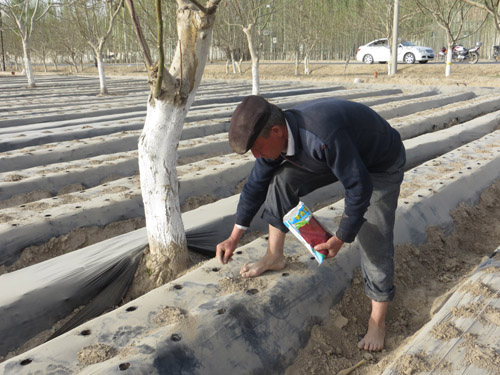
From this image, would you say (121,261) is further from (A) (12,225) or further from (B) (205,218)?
(A) (12,225)

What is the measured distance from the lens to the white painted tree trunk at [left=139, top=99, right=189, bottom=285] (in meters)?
2.52

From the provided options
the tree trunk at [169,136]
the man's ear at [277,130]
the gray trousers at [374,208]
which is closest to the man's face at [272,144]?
the man's ear at [277,130]

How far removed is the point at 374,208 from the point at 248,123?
0.83 metres

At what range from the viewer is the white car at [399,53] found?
21406 millimetres

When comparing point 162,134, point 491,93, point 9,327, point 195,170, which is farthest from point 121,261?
point 491,93

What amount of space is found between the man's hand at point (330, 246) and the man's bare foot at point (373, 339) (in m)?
0.59

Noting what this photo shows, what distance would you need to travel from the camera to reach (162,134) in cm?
253

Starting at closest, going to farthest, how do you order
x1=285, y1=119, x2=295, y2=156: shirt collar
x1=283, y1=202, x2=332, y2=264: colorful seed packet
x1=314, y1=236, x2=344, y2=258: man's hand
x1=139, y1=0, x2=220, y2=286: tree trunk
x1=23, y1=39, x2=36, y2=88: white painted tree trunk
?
Answer: x1=285, y1=119, x2=295, y2=156: shirt collar < x1=314, y1=236, x2=344, y2=258: man's hand < x1=283, y1=202, x2=332, y2=264: colorful seed packet < x1=139, y1=0, x2=220, y2=286: tree trunk < x1=23, y1=39, x2=36, y2=88: white painted tree trunk

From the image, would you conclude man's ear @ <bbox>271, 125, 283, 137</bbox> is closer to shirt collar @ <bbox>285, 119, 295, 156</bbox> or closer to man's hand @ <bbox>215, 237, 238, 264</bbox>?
shirt collar @ <bbox>285, 119, 295, 156</bbox>

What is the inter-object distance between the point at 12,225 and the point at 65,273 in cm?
85

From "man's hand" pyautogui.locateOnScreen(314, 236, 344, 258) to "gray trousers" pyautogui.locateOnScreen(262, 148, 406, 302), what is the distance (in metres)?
0.31

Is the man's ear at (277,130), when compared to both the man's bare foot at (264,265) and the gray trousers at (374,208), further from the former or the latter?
the man's bare foot at (264,265)

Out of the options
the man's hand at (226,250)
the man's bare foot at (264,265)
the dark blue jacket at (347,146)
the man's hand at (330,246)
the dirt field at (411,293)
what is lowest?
the dirt field at (411,293)

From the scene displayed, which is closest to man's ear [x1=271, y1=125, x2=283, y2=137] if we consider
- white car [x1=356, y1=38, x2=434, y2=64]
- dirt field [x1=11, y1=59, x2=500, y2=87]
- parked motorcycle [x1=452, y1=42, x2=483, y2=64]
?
dirt field [x1=11, y1=59, x2=500, y2=87]
